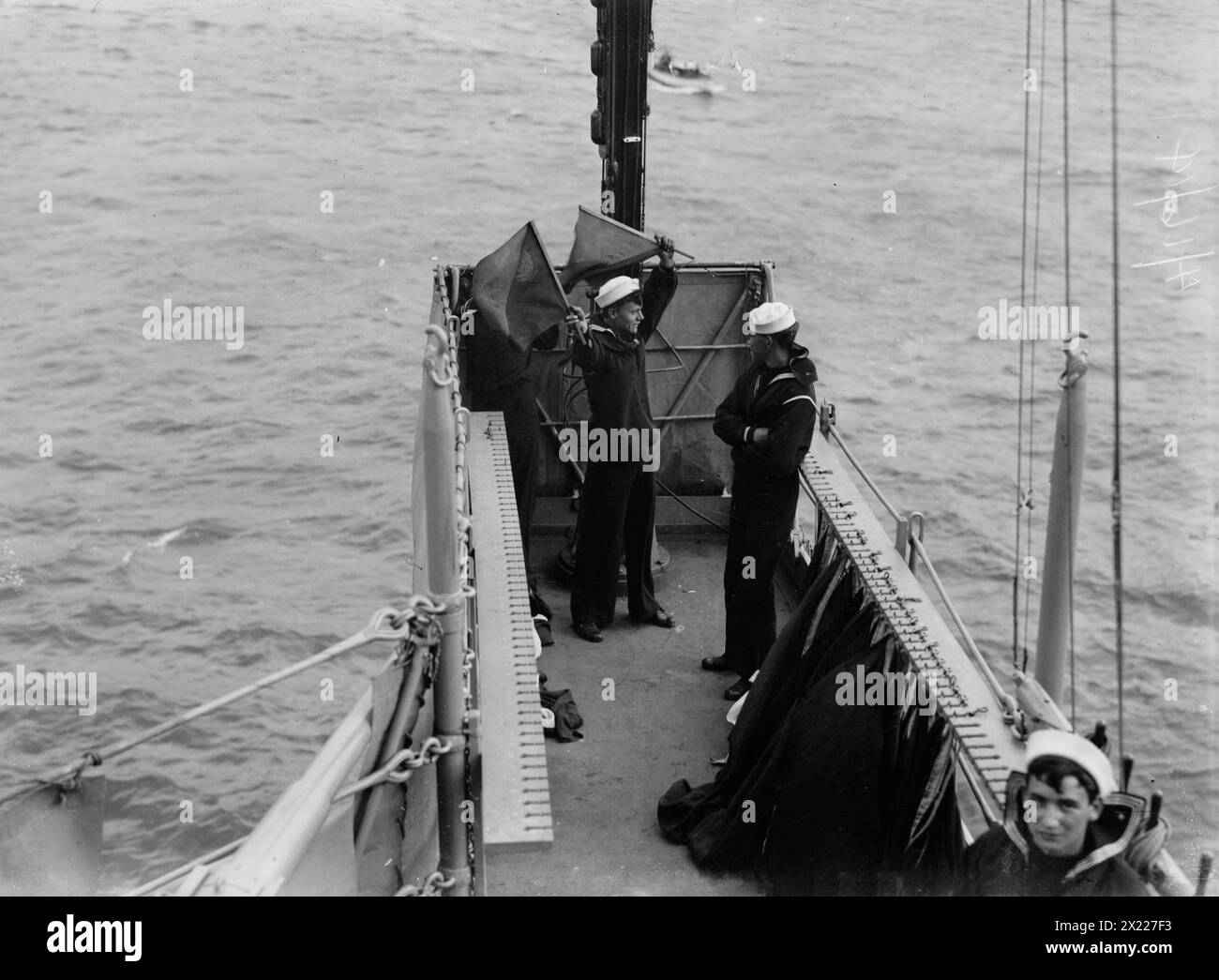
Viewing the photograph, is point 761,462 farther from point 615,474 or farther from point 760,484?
point 615,474

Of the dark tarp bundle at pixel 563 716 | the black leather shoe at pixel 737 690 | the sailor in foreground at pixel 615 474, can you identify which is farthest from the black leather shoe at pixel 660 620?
the dark tarp bundle at pixel 563 716

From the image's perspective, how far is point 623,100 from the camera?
1086cm

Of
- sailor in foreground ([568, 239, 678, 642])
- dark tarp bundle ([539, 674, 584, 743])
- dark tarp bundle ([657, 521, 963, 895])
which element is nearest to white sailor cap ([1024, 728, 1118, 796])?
dark tarp bundle ([657, 521, 963, 895])

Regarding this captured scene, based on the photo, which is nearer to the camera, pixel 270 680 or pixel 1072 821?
pixel 270 680

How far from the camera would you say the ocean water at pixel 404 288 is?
19.4 meters

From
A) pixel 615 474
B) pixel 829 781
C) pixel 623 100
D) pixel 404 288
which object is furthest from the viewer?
pixel 404 288

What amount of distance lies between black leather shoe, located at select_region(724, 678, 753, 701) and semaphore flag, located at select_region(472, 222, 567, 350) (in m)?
2.45

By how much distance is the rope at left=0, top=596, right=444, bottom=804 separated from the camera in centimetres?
405

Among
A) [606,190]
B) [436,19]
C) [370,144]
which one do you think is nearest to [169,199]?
[370,144]

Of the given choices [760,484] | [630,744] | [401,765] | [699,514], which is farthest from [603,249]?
[401,765]

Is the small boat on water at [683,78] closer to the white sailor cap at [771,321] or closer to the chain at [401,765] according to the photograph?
the white sailor cap at [771,321]

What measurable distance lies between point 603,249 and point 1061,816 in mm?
6028

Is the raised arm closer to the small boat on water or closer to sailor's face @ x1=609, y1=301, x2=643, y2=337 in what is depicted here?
sailor's face @ x1=609, y1=301, x2=643, y2=337

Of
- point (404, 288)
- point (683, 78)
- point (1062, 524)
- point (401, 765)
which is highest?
point (683, 78)
